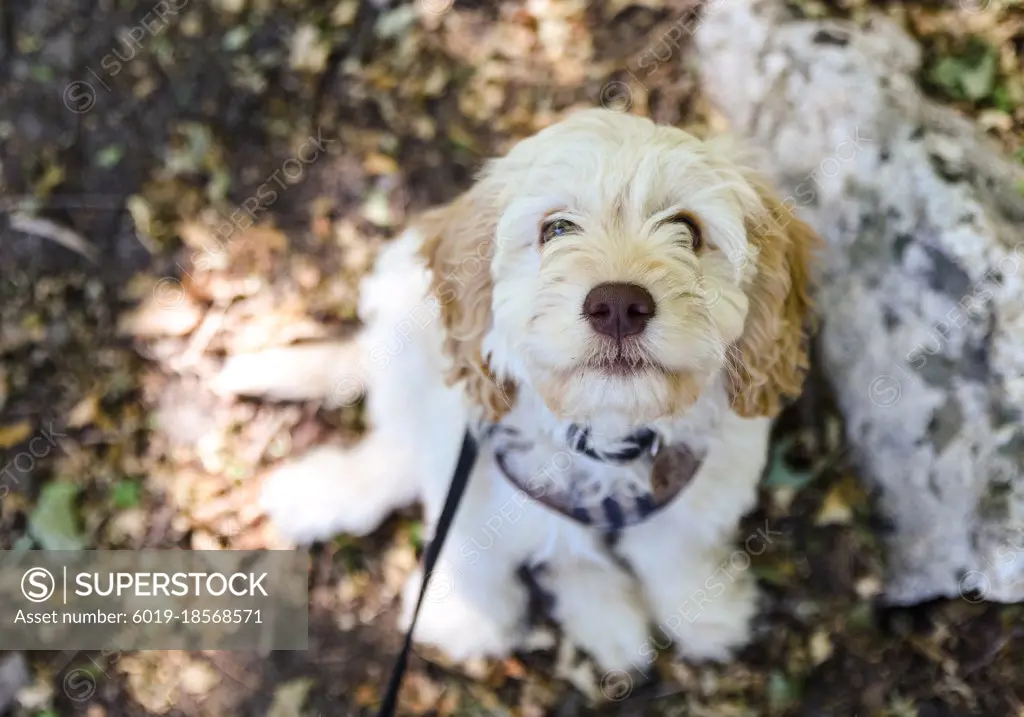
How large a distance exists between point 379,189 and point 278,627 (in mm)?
1862

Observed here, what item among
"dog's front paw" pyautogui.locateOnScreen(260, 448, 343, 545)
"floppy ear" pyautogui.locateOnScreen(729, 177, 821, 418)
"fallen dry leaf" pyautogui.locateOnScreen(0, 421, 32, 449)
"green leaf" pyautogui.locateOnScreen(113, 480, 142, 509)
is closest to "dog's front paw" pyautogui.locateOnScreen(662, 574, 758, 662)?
"floppy ear" pyautogui.locateOnScreen(729, 177, 821, 418)

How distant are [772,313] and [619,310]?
0.56 meters

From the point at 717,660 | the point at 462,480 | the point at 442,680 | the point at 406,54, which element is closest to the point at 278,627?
the point at 442,680

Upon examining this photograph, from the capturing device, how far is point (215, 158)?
3.60m

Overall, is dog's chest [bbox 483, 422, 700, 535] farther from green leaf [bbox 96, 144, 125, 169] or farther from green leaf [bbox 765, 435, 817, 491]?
green leaf [bbox 96, 144, 125, 169]

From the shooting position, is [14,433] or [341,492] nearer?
[341,492]

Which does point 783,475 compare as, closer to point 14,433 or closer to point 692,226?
point 692,226

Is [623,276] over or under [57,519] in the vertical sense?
over

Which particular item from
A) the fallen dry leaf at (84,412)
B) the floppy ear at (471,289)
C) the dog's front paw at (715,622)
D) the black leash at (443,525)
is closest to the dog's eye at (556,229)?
the floppy ear at (471,289)

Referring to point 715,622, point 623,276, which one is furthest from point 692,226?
point 715,622

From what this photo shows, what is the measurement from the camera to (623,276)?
1708 mm

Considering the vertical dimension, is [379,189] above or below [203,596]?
above

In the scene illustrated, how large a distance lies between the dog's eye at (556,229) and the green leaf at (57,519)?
2.32 m

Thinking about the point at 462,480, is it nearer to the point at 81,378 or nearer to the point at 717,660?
the point at 717,660
